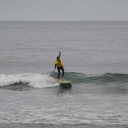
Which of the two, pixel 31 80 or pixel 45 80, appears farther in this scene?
pixel 31 80

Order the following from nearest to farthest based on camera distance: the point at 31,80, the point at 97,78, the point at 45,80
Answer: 1. the point at 45,80
2. the point at 31,80
3. the point at 97,78

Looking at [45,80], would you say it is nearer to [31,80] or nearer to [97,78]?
[31,80]

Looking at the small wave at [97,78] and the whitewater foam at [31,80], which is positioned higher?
the small wave at [97,78]

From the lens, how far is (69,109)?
17766mm

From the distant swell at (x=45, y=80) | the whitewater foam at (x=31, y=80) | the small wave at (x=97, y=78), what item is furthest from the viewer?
the small wave at (x=97, y=78)

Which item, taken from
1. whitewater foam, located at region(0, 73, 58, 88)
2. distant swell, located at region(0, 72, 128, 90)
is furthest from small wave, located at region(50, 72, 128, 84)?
whitewater foam, located at region(0, 73, 58, 88)

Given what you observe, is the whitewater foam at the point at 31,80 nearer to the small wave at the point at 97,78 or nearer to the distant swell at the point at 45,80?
the distant swell at the point at 45,80

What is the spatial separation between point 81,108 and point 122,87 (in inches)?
301

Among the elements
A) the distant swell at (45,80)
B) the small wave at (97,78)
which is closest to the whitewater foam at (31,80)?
the distant swell at (45,80)

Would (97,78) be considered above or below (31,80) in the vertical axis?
above

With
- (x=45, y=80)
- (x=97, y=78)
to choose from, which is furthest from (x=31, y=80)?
(x=97, y=78)

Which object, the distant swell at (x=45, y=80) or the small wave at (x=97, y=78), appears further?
the small wave at (x=97, y=78)

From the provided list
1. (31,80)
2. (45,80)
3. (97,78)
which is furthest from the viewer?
(97,78)

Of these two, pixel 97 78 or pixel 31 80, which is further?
pixel 97 78
